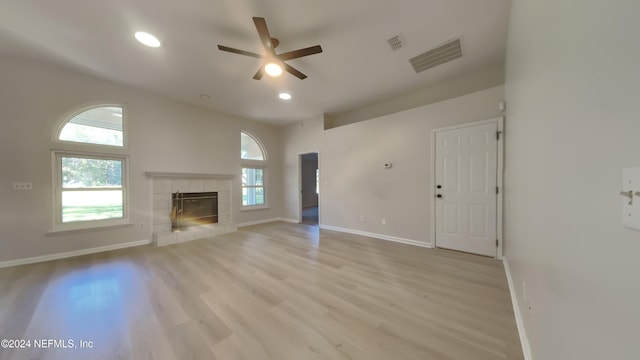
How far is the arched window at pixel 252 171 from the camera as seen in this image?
5.76 meters

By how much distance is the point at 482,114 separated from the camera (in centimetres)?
313

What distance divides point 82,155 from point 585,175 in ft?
18.4

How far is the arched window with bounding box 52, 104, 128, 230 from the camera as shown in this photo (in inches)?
131

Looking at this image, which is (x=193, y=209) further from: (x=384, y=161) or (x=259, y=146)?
(x=384, y=161)

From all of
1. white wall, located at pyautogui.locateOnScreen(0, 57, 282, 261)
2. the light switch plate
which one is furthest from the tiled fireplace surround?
the light switch plate

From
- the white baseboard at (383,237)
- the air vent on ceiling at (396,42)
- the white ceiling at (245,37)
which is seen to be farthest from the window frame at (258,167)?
the air vent on ceiling at (396,42)

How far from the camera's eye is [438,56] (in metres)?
2.96

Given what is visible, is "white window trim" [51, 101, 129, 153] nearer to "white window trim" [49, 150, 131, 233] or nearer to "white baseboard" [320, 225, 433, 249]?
"white window trim" [49, 150, 131, 233]

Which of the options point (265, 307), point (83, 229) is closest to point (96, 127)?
point (83, 229)

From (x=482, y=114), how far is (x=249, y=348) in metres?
4.03

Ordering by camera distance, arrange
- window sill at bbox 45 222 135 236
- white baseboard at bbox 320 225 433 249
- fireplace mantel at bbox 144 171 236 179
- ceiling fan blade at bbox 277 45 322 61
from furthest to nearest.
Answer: fireplace mantel at bbox 144 171 236 179
white baseboard at bbox 320 225 433 249
window sill at bbox 45 222 135 236
ceiling fan blade at bbox 277 45 322 61

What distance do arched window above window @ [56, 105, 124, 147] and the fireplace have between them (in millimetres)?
1440

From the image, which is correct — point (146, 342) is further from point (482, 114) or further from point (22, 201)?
point (482, 114)

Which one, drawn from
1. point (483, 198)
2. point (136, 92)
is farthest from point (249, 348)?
point (136, 92)
